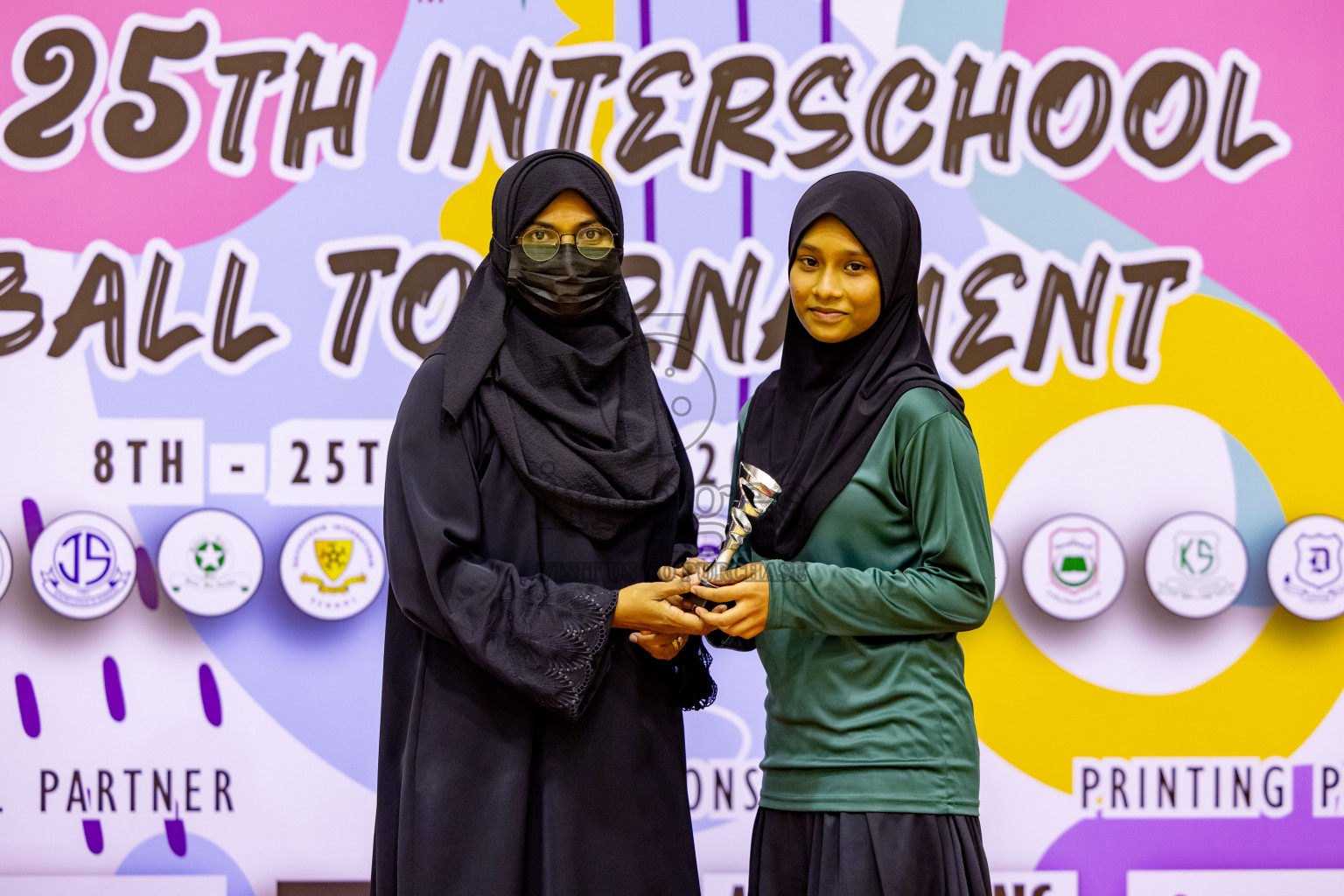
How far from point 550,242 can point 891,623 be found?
750 millimetres

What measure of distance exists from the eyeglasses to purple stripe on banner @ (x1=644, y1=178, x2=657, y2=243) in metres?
0.96

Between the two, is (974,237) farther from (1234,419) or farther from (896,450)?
(896,450)

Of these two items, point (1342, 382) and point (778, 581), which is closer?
point (778, 581)

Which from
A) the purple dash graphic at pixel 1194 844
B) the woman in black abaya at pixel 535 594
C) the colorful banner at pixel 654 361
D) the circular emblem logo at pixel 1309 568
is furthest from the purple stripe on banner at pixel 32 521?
the circular emblem logo at pixel 1309 568

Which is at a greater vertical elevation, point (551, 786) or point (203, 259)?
point (203, 259)

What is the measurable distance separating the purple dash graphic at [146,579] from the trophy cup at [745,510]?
5.25 feet

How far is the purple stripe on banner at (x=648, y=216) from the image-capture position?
278cm

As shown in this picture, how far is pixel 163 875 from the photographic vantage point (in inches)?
109

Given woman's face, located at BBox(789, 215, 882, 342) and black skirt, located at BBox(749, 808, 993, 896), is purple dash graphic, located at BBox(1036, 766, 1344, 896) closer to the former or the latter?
black skirt, located at BBox(749, 808, 993, 896)

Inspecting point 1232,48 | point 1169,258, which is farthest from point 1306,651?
point 1232,48

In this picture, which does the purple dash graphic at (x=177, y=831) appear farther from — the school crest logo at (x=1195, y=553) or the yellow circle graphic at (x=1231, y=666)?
the school crest logo at (x=1195, y=553)

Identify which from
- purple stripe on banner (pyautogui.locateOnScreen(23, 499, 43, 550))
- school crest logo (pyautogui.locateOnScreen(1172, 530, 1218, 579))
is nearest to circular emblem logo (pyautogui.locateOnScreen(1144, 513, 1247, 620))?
school crest logo (pyautogui.locateOnScreen(1172, 530, 1218, 579))

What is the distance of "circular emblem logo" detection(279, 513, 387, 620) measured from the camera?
2.76 m

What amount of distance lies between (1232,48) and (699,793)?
2136 millimetres
